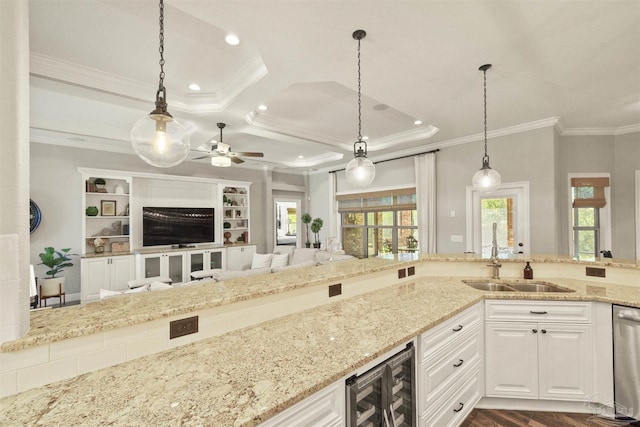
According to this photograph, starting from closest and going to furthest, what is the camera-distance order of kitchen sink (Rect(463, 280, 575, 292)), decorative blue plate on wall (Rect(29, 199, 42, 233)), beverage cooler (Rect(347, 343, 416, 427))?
beverage cooler (Rect(347, 343, 416, 427))
kitchen sink (Rect(463, 280, 575, 292))
decorative blue plate on wall (Rect(29, 199, 42, 233))

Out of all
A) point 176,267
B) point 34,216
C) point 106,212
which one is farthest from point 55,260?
point 176,267

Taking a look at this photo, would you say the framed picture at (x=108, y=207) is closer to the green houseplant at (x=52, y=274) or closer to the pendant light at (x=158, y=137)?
the green houseplant at (x=52, y=274)

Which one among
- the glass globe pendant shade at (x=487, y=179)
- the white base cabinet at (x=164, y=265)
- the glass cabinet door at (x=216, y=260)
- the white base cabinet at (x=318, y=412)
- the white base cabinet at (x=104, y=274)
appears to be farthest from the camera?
the glass cabinet door at (x=216, y=260)

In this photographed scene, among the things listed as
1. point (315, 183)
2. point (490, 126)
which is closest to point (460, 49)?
point (490, 126)

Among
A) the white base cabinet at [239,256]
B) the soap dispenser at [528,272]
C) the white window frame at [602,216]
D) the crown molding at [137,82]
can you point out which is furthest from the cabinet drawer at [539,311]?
the white base cabinet at [239,256]

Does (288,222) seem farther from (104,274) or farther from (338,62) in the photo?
(338,62)

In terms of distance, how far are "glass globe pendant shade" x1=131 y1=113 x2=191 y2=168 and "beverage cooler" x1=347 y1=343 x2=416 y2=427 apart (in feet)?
5.05

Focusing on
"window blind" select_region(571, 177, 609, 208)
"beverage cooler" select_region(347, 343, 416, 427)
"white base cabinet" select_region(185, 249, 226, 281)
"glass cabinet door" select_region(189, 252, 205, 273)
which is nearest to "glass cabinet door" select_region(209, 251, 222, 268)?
"white base cabinet" select_region(185, 249, 226, 281)

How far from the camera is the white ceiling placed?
2.00m

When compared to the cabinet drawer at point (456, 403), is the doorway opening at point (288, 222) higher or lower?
higher

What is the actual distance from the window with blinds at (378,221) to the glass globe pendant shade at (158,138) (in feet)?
16.6

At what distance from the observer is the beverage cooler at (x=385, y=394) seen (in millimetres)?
1165

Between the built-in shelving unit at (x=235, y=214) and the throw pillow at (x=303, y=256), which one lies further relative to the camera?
the built-in shelving unit at (x=235, y=214)

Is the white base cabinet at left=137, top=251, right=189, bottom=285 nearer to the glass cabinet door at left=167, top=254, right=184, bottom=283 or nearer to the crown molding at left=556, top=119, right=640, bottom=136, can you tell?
the glass cabinet door at left=167, top=254, right=184, bottom=283
